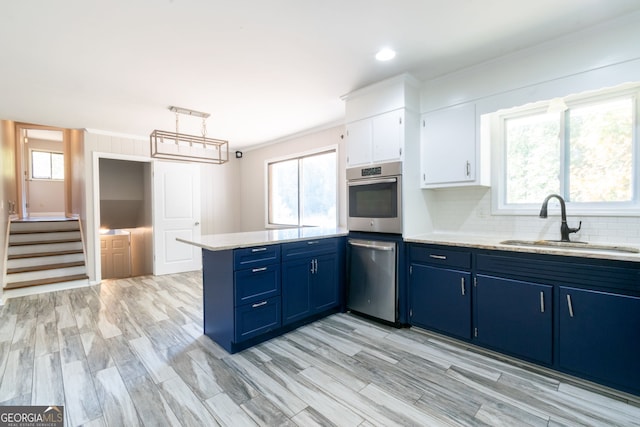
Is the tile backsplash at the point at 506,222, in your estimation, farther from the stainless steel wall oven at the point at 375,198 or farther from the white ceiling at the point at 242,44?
the white ceiling at the point at 242,44

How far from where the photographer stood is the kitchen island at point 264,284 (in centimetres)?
238

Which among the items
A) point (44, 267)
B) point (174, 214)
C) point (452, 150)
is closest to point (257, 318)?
point (452, 150)

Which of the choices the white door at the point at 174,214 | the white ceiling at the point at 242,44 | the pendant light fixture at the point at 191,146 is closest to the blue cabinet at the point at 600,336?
the white ceiling at the point at 242,44

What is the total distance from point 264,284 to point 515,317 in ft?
6.63

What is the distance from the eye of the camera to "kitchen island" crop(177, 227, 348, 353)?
93.7 inches

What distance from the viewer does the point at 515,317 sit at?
2.17m

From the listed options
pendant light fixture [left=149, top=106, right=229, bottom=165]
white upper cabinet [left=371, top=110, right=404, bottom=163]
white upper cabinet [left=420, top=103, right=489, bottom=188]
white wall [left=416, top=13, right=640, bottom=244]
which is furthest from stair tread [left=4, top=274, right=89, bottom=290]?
white wall [left=416, top=13, right=640, bottom=244]

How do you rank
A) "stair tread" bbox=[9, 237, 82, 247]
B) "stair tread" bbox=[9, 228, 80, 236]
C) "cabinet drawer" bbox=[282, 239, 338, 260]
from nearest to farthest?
"cabinet drawer" bbox=[282, 239, 338, 260], "stair tread" bbox=[9, 237, 82, 247], "stair tread" bbox=[9, 228, 80, 236]

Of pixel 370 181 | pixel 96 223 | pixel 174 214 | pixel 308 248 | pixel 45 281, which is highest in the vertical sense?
pixel 370 181

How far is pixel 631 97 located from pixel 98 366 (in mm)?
4541

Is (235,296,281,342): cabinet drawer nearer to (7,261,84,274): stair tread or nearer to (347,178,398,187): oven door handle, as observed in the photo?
(347,178,398,187): oven door handle

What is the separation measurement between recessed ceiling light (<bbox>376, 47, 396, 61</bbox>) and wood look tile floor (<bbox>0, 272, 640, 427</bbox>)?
2.48 meters

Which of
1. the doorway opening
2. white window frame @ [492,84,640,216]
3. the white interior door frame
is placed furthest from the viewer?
the doorway opening

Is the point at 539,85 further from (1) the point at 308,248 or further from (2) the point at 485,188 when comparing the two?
(1) the point at 308,248
